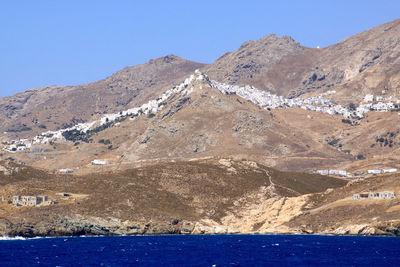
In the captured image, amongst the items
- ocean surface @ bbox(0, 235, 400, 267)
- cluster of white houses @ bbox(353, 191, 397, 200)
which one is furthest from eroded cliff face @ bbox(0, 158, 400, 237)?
ocean surface @ bbox(0, 235, 400, 267)

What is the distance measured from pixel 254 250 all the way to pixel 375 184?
5607 centimetres

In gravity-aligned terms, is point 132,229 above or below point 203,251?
above

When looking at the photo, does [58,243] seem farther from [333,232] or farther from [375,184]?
[375,184]

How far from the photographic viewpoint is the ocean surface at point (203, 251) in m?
107

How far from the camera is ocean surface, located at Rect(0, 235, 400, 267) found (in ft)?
352

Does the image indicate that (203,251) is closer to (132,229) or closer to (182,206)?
(132,229)

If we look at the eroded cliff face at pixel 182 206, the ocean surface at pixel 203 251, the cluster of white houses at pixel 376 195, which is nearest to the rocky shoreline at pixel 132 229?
the eroded cliff face at pixel 182 206

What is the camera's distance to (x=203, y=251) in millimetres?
122500

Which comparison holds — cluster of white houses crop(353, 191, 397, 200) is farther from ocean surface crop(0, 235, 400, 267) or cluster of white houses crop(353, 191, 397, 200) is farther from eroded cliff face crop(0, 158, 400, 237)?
ocean surface crop(0, 235, 400, 267)

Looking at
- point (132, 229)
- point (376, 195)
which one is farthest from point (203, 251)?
point (376, 195)

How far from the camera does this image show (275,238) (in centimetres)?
15025

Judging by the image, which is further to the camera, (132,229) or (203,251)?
(132,229)

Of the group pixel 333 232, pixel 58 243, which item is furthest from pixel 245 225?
pixel 58 243

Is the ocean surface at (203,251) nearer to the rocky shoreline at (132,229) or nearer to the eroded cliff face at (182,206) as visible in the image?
the rocky shoreline at (132,229)
